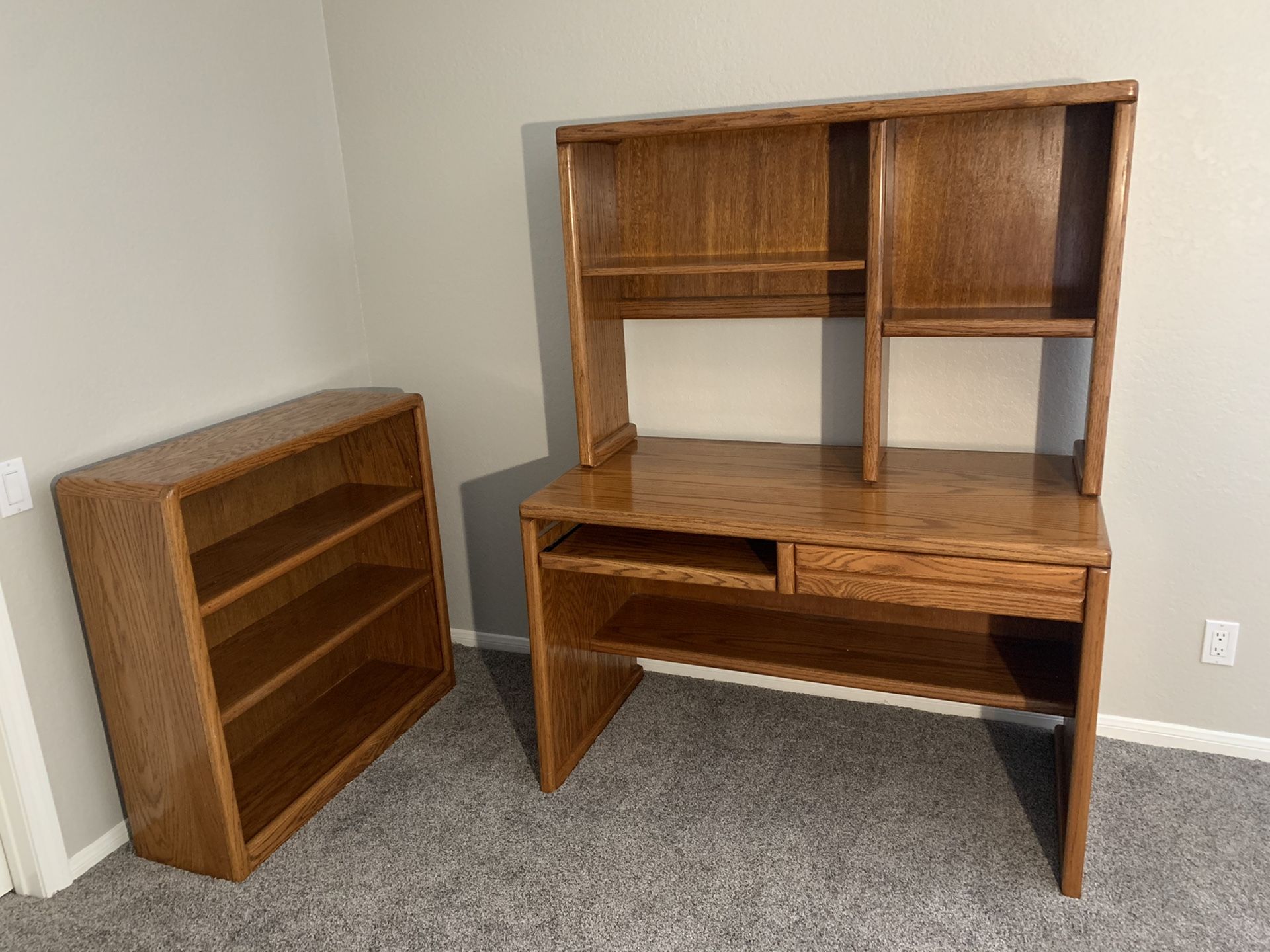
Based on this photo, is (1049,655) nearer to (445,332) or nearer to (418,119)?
(445,332)

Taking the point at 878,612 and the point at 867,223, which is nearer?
the point at 867,223

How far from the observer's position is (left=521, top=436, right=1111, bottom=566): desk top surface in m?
1.77

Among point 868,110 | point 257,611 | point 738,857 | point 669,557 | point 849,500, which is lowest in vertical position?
point 738,857

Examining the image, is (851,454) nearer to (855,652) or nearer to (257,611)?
(855,652)

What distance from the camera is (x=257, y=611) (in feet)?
7.80

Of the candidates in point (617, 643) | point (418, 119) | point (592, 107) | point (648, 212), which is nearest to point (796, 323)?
point (648, 212)

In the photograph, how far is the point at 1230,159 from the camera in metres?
1.91

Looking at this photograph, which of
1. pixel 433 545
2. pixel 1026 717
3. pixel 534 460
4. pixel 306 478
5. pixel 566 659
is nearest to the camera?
pixel 566 659

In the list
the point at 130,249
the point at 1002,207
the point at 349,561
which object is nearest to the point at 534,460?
the point at 349,561

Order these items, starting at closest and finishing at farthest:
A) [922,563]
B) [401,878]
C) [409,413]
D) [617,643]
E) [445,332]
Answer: [922,563] < [401,878] < [617,643] < [409,413] < [445,332]

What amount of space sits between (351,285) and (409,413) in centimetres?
52

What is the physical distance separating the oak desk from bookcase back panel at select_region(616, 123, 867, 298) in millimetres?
420

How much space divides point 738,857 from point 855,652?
52 centimetres

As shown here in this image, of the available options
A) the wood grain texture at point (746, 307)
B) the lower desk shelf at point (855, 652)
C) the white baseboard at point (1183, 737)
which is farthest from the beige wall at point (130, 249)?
the white baseboard at point (1183, 737)
